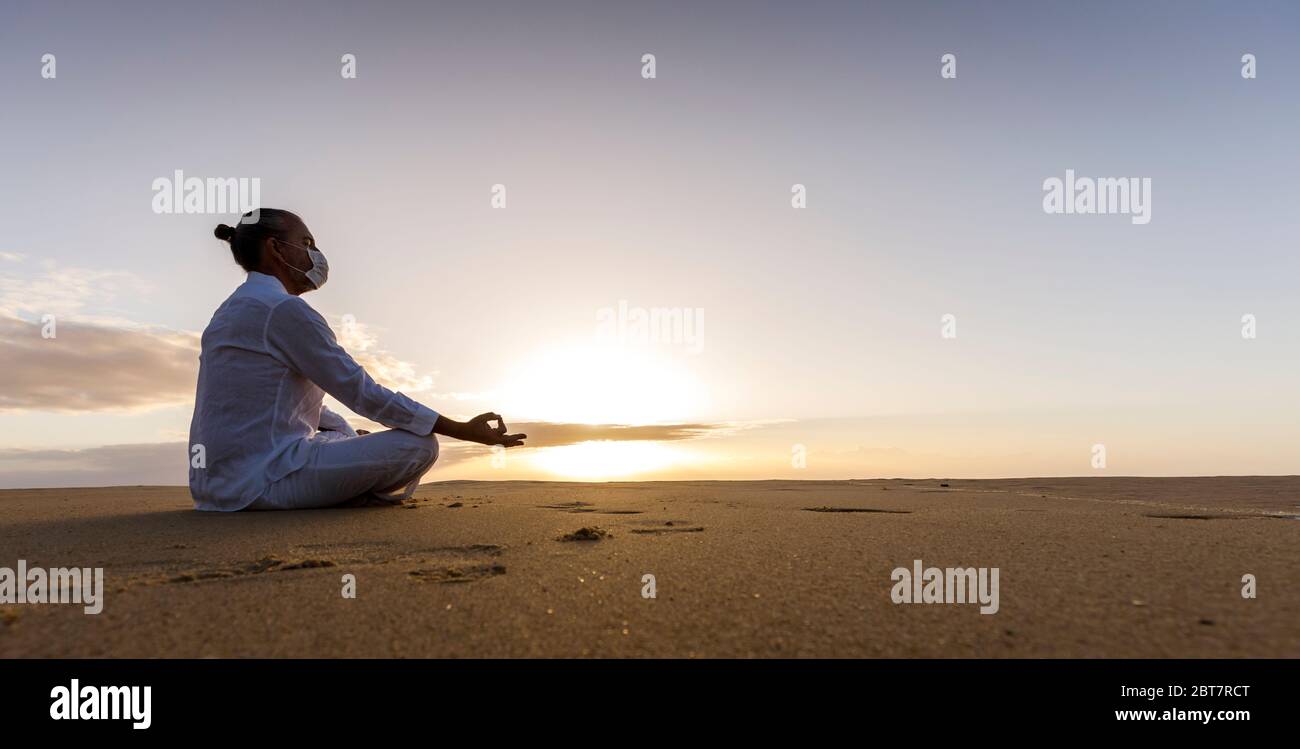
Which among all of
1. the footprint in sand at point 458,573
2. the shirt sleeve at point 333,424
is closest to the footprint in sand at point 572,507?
the shirt sleeve at point 333,424

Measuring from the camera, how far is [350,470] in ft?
12.2

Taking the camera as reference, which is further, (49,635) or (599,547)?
(599,547)

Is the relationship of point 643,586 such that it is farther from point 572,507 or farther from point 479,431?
point 572,507

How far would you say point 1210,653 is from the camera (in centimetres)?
131

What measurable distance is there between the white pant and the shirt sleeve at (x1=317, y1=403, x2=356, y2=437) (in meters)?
0.90

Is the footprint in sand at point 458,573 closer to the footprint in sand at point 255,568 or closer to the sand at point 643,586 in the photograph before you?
the sand at point 643,586

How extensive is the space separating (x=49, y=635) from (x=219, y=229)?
136 inches

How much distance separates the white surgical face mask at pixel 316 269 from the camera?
4.34 m

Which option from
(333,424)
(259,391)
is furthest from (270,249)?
(333,424)

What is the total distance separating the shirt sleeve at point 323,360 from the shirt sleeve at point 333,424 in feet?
3.73

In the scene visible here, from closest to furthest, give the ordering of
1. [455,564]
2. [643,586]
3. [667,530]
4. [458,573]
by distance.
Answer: [643,586], [458,573], [455,564], [667,530]

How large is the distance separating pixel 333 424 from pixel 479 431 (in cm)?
167
